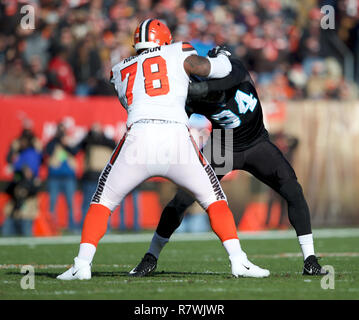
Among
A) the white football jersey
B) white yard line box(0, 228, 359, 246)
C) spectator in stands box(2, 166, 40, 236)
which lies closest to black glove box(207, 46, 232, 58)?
the white football jersey

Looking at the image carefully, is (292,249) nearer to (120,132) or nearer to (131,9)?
(120,132)

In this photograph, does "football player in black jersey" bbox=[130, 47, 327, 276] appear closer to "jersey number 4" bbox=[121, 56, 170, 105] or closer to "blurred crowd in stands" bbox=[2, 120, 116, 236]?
"jersey number 4" bbox=[121, 56, 170, 105]

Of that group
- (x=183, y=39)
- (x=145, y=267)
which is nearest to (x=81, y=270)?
(x=145, y=267)

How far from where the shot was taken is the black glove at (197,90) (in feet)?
21.0

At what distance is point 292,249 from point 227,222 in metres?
4.30

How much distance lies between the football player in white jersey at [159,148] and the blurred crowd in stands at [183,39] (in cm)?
881

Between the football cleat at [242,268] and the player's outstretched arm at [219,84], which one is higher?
the player's outstretched arm at [219,84]

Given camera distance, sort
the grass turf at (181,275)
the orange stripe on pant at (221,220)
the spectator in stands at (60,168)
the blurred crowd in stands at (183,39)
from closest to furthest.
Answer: the grass turf at (181,275) → the orange stripe on pant at (221,220) → the spectator in stands at (60,168) → the blurred crowd in stands at (183,39)

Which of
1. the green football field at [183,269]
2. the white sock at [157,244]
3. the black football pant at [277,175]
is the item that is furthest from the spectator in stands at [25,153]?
the black football pant at [277,175]

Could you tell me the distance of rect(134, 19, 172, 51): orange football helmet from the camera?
6426mm

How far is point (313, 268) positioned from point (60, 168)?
8172mm

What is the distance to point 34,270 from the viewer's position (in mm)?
7535

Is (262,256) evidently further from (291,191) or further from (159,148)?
(159,148)

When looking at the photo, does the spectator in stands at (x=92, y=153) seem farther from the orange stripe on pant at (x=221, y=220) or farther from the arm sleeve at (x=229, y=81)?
A: the orange stripe on pant at (x=221, y=220)
